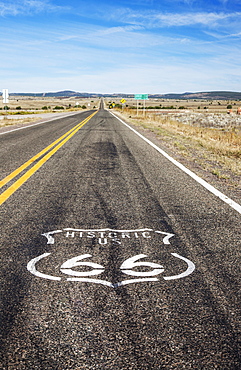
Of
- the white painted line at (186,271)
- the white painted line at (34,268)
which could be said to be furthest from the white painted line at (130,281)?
the white painted line at (34,268)

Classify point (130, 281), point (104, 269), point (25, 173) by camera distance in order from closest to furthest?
point (130, 281)
point (104, 269)
point (25, 173)

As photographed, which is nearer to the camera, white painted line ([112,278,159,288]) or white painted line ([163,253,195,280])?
white painted line ([112,278,159,288])

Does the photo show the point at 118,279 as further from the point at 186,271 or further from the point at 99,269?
the point at 186,271

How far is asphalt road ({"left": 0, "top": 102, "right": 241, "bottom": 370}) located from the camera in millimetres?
2064

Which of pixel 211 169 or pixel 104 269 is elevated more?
pixel 211 169

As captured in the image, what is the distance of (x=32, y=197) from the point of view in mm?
5547

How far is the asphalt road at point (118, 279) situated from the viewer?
2.06 meters

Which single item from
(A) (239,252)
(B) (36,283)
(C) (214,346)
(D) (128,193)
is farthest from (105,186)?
(C) (214,346)

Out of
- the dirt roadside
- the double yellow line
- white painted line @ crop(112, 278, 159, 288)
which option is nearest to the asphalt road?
white painted line @ crop(112, 278, 159, 288)

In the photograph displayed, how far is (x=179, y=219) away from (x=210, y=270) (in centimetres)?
147

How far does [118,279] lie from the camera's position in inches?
116

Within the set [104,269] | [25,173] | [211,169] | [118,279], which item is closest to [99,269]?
[104,269]

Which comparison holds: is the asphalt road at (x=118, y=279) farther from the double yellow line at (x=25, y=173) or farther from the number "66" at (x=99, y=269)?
the double yellow line at (x=25, y=173)

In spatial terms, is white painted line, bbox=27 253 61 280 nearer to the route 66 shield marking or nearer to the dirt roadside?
the route 66 shield marking
